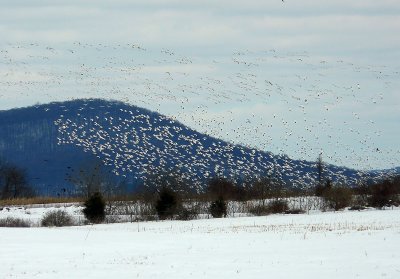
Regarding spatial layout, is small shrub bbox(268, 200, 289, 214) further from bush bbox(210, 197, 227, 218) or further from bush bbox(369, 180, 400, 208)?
bush bbox(369, 180, 400, 208)

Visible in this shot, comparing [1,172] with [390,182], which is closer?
[390,182]

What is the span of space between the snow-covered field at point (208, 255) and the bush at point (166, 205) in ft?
104

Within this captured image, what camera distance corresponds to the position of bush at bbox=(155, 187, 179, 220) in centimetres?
7875

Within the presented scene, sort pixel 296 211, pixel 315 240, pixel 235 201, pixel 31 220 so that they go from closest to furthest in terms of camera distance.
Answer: pixel 315 240, pixel 31 220, pixel 296 211, pixel 235 201

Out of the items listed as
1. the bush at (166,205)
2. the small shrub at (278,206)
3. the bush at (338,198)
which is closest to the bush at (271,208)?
the small shrub at (278,206)

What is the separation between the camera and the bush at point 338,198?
86062 millimetres

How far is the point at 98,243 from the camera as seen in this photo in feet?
136

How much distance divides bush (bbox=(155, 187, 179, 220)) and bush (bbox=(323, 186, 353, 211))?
17.3 meters

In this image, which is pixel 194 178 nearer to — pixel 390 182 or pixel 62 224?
pixel 390 182

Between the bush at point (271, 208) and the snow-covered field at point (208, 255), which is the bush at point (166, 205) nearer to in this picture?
the bush at point (271, 208)

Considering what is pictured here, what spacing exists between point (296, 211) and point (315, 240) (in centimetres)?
4336

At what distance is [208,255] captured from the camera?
109 feet

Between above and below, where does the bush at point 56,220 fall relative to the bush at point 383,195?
below

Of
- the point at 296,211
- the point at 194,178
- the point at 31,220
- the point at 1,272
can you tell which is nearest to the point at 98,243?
the point at 1,272
